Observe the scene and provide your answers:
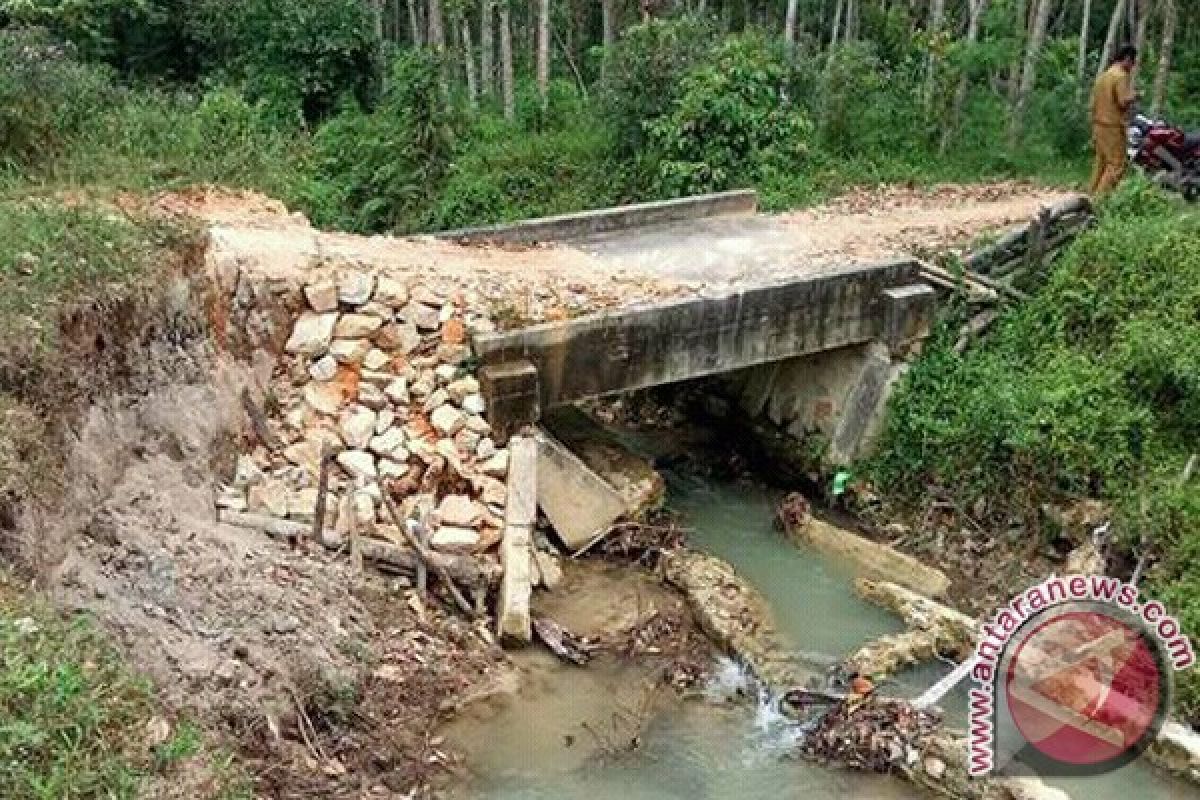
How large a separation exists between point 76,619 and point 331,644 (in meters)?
1.96

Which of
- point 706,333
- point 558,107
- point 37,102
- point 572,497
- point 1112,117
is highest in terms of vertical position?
point 37,102

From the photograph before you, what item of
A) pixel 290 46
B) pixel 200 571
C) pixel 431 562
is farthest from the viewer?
pixel 290 46

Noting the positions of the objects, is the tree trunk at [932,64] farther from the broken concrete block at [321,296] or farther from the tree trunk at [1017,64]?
the broken concrete block at [321,296]

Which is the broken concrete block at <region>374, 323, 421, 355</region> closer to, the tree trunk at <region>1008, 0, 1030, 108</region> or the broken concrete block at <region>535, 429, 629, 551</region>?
the broken concrete block at <region>535, 429, 629, 551</region>

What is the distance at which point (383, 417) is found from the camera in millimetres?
9969

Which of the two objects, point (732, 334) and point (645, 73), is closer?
point (732, 334)

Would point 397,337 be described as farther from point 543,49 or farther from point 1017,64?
point 1017,64

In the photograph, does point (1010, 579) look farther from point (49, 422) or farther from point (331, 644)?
point (49, 422)

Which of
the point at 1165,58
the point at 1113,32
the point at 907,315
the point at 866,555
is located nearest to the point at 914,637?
the point at 866,555

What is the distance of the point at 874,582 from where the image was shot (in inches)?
416

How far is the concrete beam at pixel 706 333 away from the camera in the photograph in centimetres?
1044

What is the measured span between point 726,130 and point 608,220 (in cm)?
358

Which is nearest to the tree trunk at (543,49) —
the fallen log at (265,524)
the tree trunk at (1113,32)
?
the tree trunk at (1113,32)

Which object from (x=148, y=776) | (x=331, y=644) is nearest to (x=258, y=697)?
(x=331, y=644)
